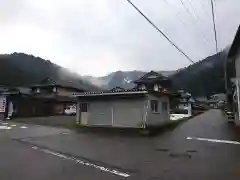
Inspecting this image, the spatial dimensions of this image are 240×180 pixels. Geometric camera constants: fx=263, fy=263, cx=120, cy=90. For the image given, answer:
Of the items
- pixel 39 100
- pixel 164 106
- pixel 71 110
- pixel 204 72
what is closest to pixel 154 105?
pixel 164 106

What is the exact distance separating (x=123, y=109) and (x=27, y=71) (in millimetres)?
41722

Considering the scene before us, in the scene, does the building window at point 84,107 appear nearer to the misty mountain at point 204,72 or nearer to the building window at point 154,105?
the building window at point 154,105

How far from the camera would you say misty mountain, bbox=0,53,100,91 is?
50.9 m

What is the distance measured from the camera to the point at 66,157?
8.55 meters

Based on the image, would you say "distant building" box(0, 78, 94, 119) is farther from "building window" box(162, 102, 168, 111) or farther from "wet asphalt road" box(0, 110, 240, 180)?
"wet asphalt road" box(0, 110, 240, 180)

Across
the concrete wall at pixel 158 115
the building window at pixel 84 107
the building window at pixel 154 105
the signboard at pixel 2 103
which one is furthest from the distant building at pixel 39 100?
the building window at pixel 154 105

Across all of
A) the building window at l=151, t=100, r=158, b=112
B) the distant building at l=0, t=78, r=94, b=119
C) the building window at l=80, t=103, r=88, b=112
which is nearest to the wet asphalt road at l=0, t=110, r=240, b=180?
the building window at l=151, t=100, r=158, b=112

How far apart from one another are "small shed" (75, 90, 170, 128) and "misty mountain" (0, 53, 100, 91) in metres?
27.2

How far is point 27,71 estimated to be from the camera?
2216 inches

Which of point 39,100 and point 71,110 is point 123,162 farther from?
point 71,110

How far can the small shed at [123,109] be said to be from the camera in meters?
19.3

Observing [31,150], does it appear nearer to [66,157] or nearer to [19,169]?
[66,157]

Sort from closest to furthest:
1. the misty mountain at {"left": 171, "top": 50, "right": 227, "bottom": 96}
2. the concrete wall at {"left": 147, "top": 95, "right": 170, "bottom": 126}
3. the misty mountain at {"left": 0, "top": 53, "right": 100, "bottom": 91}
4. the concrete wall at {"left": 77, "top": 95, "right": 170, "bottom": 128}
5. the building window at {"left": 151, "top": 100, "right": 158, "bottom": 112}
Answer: the concrete wall at {"left": 77, "top": 95, "right": 170, "bottom": 128} < the concrete wall at {"left": 147, "top": 95, "right": 170, "bottom": 126} < the building window at {"left": 151, "top": 100, "right": 158, "bottom": 112} < the misty mountain at {"left": 171, "top": 50, "right": 227, "bottom": 96} < the misty mountain at {"left": 0, "top": 53, "right": 100, "bottom": 91}

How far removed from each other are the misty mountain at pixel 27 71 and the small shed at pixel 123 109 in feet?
89.4
